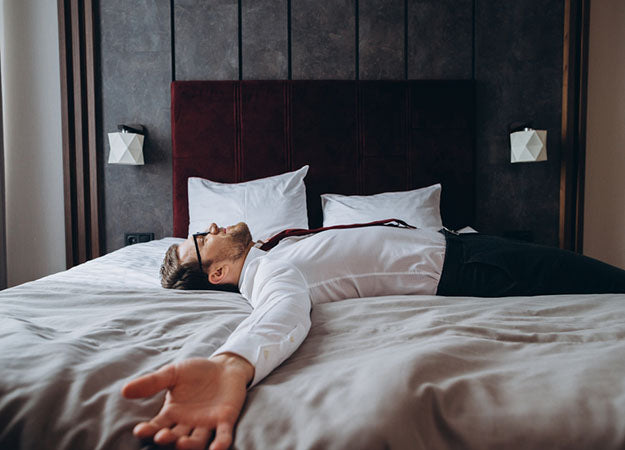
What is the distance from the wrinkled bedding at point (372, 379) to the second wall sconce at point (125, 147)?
6.01ft

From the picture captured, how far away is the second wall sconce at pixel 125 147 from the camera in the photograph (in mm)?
2561

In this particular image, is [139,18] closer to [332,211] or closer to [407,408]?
[332,211]

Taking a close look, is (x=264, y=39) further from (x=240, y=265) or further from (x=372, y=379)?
(x=372, y=379)

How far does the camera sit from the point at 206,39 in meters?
2.71

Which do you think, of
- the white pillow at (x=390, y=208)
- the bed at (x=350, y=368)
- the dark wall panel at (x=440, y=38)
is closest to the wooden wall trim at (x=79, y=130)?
the bed at (x=350, y=368)

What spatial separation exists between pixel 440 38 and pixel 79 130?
8.65 feet

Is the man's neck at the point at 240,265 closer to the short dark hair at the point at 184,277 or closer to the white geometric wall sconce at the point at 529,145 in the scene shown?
the short dark hair at the point at 184,277

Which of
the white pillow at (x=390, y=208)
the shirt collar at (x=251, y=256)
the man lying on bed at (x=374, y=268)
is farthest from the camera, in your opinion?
the white pillow at (x=390, y=208)

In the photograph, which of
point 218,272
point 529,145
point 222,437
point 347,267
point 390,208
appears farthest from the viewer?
point 529,145

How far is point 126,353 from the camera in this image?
2.25ft

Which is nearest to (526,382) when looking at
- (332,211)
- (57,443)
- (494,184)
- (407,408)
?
(407,408)

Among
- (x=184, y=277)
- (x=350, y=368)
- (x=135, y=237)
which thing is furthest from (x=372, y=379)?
(x=135, y=237)

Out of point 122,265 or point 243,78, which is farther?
point 243,78

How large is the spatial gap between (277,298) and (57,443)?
475 millimetres
